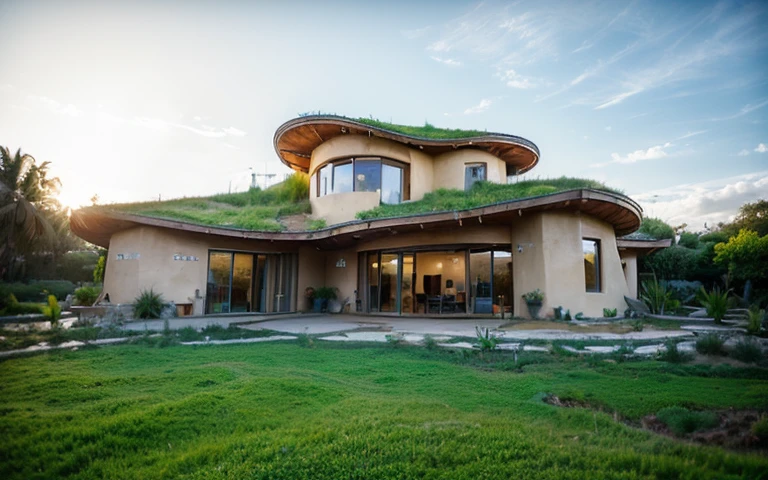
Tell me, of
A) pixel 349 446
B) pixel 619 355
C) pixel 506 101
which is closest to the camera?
pixel 349 446

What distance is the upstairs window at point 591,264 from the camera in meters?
12.6

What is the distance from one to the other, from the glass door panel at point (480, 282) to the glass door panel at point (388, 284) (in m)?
2.71

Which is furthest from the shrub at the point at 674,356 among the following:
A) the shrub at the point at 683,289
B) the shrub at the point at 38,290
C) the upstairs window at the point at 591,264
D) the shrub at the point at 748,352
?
the shrub at the point at 38,290

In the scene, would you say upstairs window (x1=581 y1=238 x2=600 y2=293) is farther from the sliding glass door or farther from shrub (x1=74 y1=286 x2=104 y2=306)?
shrub (x1=74 y1=286 x2=104 y2=306)

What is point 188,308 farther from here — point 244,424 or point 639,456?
point 639,456

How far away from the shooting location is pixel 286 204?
1831 centimetres

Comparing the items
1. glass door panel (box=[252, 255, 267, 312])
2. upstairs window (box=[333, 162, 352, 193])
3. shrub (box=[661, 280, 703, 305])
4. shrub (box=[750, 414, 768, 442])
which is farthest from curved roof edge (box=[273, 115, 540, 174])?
shrub (box=[750, 414, 768, 442])

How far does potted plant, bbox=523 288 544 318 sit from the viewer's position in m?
11.9

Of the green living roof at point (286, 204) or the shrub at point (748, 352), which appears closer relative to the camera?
the shrub at point (748, 352)

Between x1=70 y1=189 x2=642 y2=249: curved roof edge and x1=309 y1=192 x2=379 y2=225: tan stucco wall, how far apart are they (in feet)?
4.21

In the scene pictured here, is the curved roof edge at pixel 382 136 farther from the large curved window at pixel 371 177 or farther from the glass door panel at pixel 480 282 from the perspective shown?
the glass door panel at pixel 480 282

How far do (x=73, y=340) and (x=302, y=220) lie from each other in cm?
951

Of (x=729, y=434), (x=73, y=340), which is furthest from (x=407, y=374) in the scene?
(x=73, y=340)

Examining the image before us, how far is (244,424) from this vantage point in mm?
3438
